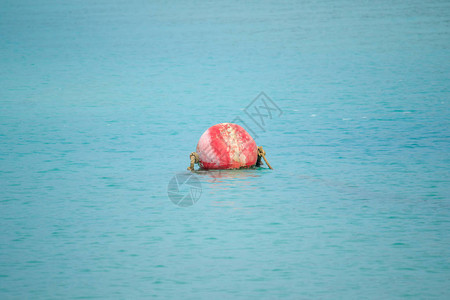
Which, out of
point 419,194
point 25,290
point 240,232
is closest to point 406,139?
point 419,194

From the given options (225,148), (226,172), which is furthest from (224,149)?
(226,172)

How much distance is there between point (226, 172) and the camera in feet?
29.6

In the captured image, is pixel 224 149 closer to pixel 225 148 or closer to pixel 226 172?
pixel 225 148

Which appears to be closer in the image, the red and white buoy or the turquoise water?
the turquoise water

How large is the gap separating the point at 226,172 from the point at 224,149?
1.00 feet

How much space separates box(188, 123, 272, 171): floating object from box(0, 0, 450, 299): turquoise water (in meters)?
0.16

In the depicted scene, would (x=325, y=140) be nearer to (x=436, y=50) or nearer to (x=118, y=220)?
(x=118, y=220)

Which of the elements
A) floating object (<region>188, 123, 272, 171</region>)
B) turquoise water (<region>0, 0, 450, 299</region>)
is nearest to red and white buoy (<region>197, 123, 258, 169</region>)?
floating object (<region>188, 123, 272, 171</region>)

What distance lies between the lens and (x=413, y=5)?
1127 inches

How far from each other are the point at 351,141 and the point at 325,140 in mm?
365

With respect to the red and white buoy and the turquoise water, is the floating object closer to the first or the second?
the red and white buoy

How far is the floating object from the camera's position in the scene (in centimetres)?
885

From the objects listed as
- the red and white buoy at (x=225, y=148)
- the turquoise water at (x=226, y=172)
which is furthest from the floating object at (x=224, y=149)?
the turquoise water at (x=226, y=172)

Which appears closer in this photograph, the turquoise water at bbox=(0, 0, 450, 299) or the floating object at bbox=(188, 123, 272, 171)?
the turquoise water at bbox=(0, 0, 450, 299)
